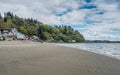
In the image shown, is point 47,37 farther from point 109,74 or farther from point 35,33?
point 109,74

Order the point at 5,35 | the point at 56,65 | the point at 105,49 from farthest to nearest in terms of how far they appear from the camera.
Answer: the point at 5,35, the point at 105,49, the point at 56,65

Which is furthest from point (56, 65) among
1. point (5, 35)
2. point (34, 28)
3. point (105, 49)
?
point (34, 28)

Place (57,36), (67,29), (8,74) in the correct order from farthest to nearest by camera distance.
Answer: (67,29)
(57,36)
(8,74)

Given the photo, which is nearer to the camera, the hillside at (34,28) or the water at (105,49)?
the water at (105,49)

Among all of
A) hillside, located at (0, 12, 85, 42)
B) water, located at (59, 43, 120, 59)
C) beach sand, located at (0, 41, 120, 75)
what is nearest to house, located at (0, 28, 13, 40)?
hillside, located at (0, 12, 85, 42)

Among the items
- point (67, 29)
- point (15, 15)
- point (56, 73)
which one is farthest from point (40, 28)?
point (56, 73)

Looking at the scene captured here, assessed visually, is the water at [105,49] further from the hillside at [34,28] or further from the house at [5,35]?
the hillside at [34,28]

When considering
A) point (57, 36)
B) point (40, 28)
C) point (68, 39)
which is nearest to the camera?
point (40, 28)

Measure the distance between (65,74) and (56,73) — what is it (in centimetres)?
34

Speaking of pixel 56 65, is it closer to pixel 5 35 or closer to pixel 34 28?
pixel 5 35

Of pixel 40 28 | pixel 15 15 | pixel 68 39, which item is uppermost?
pixel 15 15

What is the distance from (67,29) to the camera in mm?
152000

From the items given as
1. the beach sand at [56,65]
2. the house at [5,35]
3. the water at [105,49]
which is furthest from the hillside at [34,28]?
the beach sand at [56,65]

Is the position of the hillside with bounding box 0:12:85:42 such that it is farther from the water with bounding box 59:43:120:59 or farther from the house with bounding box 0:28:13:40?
the water with bounding box 59:43:120:59
